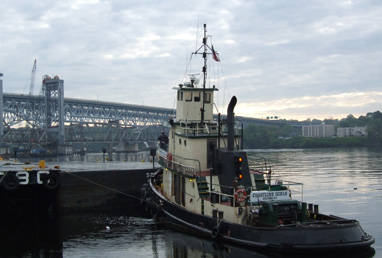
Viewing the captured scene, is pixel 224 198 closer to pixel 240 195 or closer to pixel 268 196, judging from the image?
pixel 240 195

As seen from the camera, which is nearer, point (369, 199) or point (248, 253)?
point (248, 253)

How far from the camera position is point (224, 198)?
24.2m

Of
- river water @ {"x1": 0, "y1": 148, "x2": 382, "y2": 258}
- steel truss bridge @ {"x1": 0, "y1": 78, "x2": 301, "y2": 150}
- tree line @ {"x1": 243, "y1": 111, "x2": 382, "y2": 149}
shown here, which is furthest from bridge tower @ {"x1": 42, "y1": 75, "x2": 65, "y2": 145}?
river water @ {"x1": 0, "y1": 148, "x2": 382, "y2": 258}

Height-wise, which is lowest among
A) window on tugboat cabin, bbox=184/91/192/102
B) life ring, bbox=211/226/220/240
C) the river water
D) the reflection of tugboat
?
the river water

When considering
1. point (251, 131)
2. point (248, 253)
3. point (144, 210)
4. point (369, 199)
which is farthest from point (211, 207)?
point (251, 131)

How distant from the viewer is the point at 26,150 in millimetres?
140875

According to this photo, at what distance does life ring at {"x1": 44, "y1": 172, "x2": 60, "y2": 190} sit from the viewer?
31094 millimetres

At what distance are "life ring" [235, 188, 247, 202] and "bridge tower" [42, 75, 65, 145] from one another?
5079 inches

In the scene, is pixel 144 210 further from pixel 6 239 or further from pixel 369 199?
pixel 369 199

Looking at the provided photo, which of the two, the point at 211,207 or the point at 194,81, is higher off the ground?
the point at 194,81

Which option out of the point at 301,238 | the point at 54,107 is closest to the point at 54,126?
the point at 54,107

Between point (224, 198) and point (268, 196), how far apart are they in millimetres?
2882

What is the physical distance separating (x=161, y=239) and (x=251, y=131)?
158420 mm

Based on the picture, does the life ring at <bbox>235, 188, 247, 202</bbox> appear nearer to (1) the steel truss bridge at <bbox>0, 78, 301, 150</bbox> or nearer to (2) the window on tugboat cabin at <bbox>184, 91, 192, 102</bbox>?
(2) the window on tugboat cabin at <bbox>184, 91, 192, 102</bbox>
